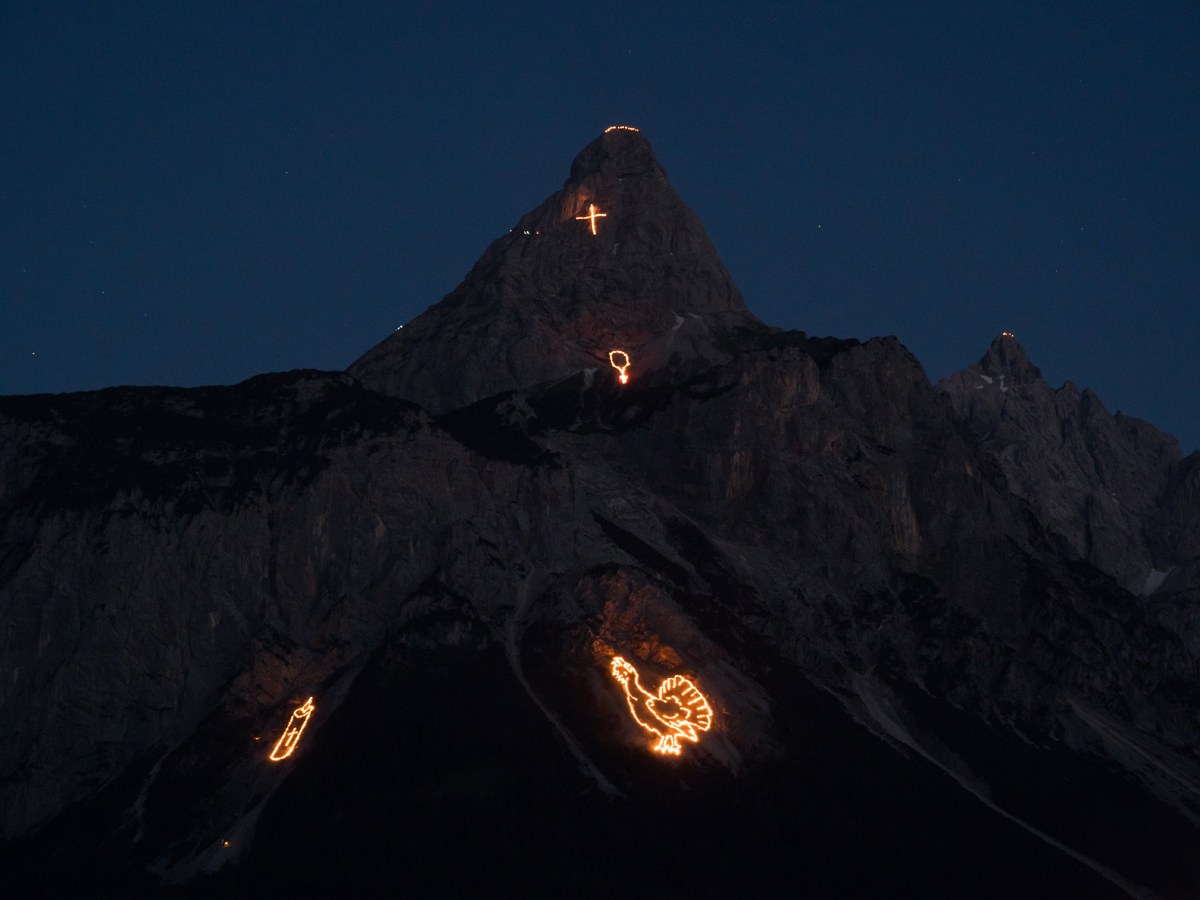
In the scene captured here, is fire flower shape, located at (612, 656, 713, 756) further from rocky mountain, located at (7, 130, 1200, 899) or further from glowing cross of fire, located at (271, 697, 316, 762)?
glowing cross of fire, located at (271, 697, 316, 762)

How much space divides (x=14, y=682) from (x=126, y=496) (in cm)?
2795

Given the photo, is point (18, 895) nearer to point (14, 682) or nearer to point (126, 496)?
point (14, 682)

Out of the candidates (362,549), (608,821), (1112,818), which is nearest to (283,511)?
(362,549)

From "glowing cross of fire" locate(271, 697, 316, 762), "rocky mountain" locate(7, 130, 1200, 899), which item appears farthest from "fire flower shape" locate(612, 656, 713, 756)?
"glowing cross of fire" locate(271, 697, 316, 762)

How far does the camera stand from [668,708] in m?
182

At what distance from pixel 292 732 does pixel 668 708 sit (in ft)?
142

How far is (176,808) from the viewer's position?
16188 cm

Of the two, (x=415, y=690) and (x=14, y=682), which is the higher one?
(x=14, y=682)

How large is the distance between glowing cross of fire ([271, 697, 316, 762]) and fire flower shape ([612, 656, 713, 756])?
36395 mm

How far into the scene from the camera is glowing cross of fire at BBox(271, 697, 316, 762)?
16675 cm

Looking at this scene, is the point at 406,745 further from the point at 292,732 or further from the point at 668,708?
the point at 668,708

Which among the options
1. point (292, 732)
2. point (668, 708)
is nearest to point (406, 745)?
point (292, 732)

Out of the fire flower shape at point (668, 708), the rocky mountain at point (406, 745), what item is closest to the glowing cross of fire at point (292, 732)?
the rocky mountain at point (406, 745)

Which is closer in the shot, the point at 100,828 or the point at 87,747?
the point at 100,828
